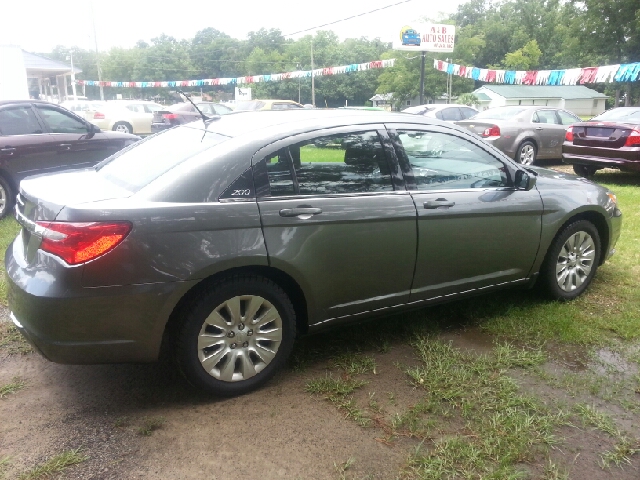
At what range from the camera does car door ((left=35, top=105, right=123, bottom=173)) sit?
26.3 feet

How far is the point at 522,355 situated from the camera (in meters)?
3.69

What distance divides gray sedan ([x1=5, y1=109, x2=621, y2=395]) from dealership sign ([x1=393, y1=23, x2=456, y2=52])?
25.9 metres

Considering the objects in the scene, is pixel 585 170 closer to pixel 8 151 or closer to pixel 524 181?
pixel 524 181

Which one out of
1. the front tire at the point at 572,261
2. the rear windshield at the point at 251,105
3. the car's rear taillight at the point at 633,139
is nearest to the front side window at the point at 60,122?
the front tire at the point at 572,261

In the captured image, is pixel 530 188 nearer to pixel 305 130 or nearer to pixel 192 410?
pixel 305 130

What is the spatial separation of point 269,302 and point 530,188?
2112mm

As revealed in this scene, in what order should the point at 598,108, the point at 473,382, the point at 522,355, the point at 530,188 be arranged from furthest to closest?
the point at 598,108
the point at 530,188
the point at 522,355
the point at 473,382

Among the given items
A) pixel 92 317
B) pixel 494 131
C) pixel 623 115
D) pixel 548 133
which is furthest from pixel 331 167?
pixel 548 133

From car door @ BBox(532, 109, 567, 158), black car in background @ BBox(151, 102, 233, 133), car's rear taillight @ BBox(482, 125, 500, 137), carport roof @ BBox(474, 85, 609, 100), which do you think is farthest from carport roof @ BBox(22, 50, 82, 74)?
carport roof @ BBox(474, 85, 609, 100)

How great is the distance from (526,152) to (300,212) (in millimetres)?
10766

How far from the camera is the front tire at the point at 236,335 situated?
9.89 feet

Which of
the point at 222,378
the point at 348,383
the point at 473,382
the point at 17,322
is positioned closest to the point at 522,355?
the point at 473,382

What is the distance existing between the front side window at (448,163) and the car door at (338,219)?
0.75ft

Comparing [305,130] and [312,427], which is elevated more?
[305,130]
